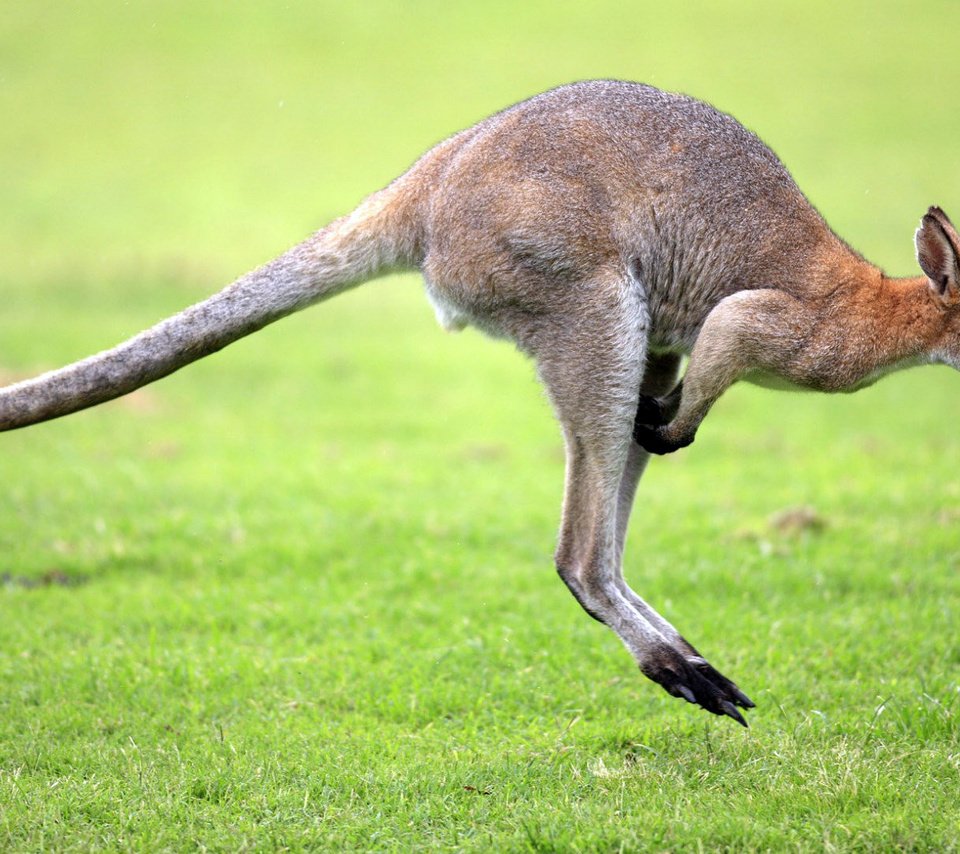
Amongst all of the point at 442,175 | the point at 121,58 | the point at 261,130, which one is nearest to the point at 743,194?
the point at 442,175

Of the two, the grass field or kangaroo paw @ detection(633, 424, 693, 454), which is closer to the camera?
the grass field

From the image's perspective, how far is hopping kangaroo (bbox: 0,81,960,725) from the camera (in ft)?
16.2

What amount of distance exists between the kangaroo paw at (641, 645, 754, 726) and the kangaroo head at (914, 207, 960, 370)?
5.06 ft

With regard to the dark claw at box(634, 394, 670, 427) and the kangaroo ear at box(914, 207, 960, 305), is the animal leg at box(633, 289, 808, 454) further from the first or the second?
the kangaroo ear at box(914, 207, 960, 305)

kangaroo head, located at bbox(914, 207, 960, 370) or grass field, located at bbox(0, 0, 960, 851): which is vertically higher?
kangaroo head, located at bbox(914, 207, 960, 370)

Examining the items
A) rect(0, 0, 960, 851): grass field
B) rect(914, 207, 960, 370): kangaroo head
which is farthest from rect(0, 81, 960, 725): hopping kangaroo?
rect(0, 0, 960, 851): grass field

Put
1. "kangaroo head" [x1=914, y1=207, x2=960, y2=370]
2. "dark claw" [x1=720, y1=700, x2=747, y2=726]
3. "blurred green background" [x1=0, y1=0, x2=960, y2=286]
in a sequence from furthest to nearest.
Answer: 1. "blurred green background" [x1=0, y1=0, x2=960, y2=286]
2. "kangaroo head" [x1=914, y1=207, x2=960, y2=370]
3. "dark claw" [x1=720, y1=700, x2=747, y2=726]

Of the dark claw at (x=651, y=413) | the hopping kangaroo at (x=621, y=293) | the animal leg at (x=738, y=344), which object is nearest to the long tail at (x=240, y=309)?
the hopping kangaroo at (x=621, y=293)

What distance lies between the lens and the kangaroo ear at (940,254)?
4.78 m

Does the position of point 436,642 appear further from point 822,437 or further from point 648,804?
point 822,437

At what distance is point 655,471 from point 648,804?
6.27m

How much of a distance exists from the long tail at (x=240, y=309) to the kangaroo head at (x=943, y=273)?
2.02m

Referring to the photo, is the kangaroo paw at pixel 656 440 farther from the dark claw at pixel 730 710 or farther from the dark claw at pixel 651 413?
the dark claw at pixel 730 710

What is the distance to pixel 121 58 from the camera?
25766 mm
